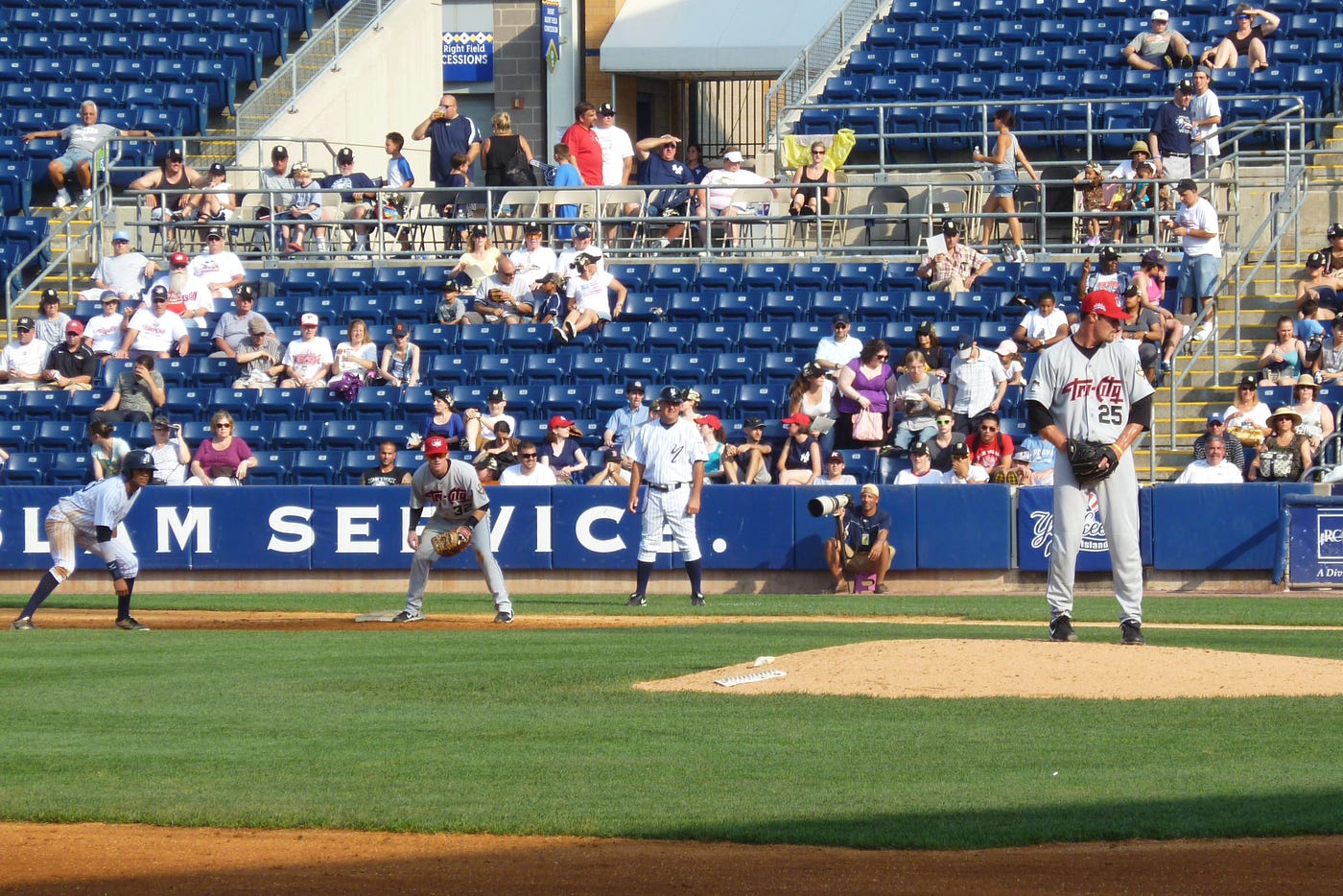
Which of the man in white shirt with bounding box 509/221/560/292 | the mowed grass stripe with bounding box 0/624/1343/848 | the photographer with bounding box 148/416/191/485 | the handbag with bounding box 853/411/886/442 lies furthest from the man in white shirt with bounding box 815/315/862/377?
the mowed grass stripe with bounding box 0/624/1343/848

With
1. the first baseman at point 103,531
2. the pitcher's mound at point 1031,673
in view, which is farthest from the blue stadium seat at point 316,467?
the pitcher's mound at point 1031,673

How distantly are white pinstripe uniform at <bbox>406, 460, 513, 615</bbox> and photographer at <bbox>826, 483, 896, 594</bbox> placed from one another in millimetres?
4588

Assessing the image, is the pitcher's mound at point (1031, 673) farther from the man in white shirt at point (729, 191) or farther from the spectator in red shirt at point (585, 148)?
the spectator in red shirt at point (585, 148)

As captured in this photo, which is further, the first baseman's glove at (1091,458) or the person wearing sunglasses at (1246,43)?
the person wearing sunglasses at (1246,43)

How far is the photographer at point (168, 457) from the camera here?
2120 cm

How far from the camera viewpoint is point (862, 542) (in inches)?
744

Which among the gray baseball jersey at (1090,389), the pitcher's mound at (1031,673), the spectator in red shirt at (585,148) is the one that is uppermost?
the spectator in red shirt at (585,148)

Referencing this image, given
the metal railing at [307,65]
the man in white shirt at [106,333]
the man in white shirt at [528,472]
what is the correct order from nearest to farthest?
the man in white shirt at [528,472], the man in white shirt at [106,333], the metal railing at [307,65]

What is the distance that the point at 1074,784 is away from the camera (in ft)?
27.5

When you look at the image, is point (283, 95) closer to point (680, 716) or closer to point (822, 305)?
point (822, 305)

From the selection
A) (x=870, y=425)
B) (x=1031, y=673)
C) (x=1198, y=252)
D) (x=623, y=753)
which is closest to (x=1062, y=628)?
(x=1031, y=673)

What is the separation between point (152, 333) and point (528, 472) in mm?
6177

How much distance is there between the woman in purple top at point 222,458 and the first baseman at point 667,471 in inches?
239

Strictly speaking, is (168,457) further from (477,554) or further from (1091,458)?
(1091,458)
